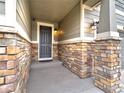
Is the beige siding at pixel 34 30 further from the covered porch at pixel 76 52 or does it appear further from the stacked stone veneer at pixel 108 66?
the stacked stone veneer at pixel 108 66

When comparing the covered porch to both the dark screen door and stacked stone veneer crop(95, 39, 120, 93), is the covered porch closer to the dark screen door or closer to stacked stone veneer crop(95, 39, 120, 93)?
stacked stone veneer crop(95, 39, 120, 93)

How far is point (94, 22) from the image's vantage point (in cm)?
340

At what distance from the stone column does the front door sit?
3606 mm

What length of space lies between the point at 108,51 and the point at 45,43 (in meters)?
4.02

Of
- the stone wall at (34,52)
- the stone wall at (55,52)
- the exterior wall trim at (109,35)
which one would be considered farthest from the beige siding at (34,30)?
the exterior wall trim at (109,35)

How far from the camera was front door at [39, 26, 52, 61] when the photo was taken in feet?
18.0

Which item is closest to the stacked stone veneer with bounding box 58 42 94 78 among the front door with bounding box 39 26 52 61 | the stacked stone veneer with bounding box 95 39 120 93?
the stacked stone veneer with bounding box 95 39 120 93

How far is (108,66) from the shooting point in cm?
224

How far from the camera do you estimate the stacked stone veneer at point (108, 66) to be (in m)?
2.21

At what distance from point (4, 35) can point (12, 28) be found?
0.12 meters

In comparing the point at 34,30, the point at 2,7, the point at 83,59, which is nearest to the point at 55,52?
the point at 34,30

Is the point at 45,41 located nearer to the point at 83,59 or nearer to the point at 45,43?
the point at 45,43

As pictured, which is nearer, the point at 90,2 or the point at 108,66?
the point at 108,66

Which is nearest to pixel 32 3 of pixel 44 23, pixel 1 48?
pixel 44 23
